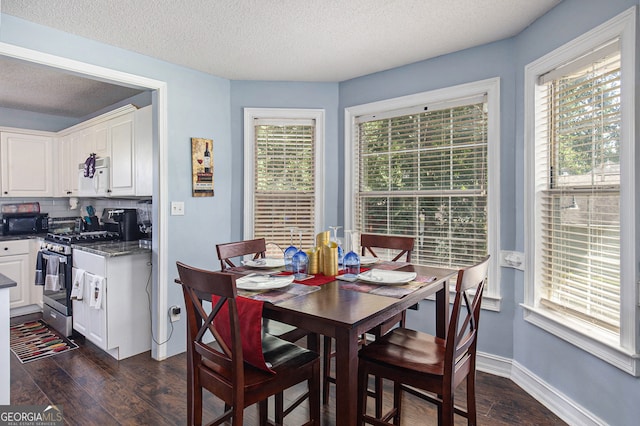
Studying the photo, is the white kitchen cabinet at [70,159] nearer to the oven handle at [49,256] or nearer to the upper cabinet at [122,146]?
the upper cabinet at [122,146]

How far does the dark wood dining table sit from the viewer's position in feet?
4.53

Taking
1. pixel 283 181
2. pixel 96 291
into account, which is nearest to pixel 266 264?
pixel 283 181

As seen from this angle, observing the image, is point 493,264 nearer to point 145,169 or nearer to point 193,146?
point 193,146

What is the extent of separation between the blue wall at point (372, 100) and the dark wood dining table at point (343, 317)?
3.78 feet

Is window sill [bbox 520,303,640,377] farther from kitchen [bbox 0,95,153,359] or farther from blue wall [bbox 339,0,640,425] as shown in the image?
kitchen [bbox 0,95,153,359]

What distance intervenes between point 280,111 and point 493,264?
227 centimetres

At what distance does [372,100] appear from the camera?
3365 mm

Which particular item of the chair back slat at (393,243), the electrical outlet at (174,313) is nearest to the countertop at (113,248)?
the electrical outlet at (174,313)

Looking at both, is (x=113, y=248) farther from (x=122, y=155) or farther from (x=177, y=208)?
(x=122, y=155)

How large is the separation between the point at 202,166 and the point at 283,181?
0.76 m

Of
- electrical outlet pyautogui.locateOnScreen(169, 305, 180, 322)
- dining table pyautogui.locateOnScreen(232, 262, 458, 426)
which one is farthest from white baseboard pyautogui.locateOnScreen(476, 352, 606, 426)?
electrical outlet pyautogui.locateOnScreen(169, 305, 180, 322)

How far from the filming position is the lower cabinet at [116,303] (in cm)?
300

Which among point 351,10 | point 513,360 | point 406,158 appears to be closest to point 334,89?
point 406,158

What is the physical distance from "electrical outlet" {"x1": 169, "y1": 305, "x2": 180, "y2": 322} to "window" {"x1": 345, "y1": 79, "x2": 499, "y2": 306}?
1.72 meters
